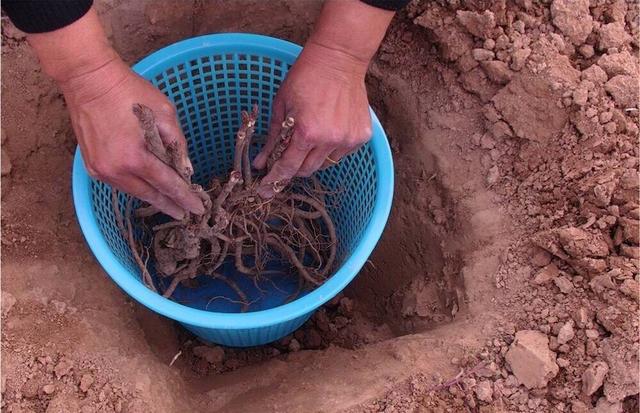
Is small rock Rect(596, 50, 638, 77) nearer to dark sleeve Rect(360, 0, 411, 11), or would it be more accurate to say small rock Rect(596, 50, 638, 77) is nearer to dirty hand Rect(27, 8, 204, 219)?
dark sleeve Rect(360, 0, 411, 11)

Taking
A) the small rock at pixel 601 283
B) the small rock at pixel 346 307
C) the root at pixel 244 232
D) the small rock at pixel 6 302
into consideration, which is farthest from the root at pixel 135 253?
the small rock at pixel 601 283

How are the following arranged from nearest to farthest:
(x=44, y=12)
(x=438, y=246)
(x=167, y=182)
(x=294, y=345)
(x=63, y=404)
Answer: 1. (x=44, y=12)
2. (x=167, y=182)
3. (x=63, y=404)
4. (x=438, y=246)
5. (x=294, y=345)

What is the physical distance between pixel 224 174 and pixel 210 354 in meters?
0.45

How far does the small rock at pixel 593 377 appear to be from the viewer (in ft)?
3.53

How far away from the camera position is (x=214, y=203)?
123 centimetres

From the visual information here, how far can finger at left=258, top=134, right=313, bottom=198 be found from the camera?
3.40ft

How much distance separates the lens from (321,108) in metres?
1.02

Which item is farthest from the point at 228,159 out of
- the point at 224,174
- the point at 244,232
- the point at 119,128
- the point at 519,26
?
the point at 519,26

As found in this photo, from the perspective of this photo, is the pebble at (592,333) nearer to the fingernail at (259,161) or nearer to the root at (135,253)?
the fingernail at (259,161)

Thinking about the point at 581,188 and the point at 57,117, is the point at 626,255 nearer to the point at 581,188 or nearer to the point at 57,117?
the point at 581,188

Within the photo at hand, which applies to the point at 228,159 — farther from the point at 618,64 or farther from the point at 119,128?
the point at 618,64

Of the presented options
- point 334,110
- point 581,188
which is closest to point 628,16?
point 581,188

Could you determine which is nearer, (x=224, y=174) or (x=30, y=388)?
(x=30, y=388)

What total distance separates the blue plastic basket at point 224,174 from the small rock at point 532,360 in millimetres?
320
